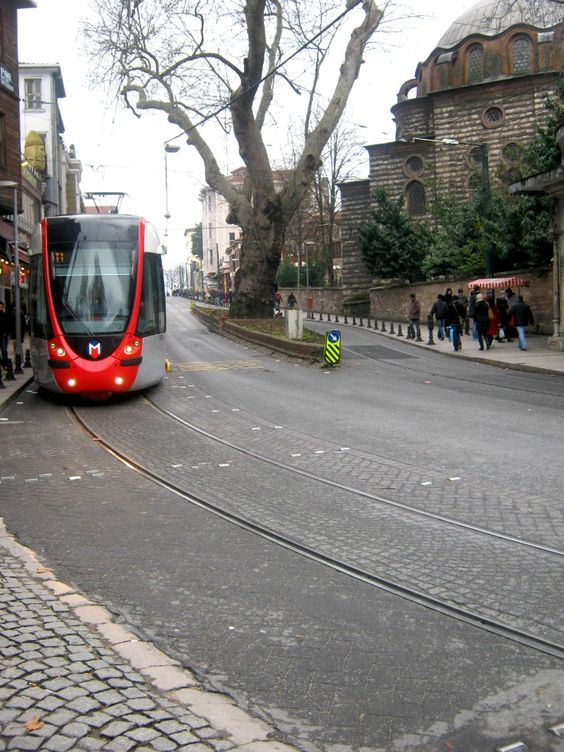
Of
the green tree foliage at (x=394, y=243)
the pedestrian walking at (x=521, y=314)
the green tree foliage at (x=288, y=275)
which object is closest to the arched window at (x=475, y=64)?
the green tree foliage at (x=394, y=243)

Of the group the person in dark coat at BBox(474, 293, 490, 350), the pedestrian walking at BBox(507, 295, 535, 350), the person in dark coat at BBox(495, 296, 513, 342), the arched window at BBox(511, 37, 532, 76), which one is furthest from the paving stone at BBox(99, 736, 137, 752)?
the arched window at BBox(511, 37, 532, 76)

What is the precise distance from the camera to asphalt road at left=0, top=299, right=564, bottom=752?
12.4 ft

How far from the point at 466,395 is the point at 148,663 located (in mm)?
12687

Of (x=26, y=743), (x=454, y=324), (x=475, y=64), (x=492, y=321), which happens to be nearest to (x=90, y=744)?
(x=26, y=743)

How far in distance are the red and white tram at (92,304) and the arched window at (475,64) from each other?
149ft

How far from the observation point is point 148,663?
4082mm

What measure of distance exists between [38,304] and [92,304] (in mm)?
1097

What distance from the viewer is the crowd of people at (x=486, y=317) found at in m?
24.6

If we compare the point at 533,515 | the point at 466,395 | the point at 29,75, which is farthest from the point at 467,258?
the point at 533,515

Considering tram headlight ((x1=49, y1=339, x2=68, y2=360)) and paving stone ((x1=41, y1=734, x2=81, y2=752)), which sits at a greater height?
tram headlight ((x1=49, y1=339, x2=68, y2=360))

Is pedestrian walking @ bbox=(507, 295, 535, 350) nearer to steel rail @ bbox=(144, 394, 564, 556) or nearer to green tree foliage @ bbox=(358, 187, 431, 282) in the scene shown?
steel rail @ bbox=(144, 394, 564, 556)

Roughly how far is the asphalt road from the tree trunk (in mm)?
21456

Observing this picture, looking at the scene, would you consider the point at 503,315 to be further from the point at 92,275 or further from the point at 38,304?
the point at 38,304

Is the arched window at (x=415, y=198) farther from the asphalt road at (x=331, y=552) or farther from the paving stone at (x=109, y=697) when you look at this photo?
the paving stone at (x=109, y=697)
